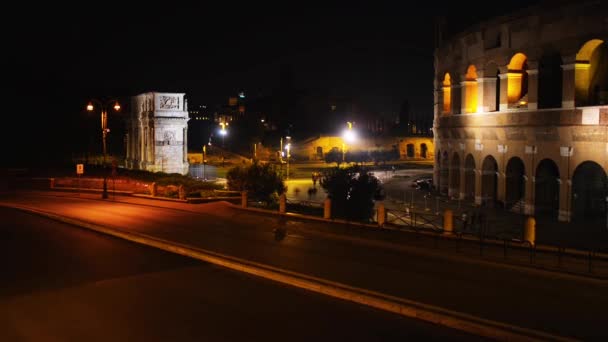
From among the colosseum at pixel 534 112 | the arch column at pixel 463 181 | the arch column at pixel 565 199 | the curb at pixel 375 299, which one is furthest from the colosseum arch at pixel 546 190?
the curb at pixel 375 299

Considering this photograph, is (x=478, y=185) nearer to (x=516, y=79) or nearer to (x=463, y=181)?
(x=463, y=181)

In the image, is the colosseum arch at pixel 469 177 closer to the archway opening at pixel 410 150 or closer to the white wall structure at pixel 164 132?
the white wall structure at pixel 164 132

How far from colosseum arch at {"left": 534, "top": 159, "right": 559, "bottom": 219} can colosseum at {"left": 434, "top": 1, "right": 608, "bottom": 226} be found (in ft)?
0.19

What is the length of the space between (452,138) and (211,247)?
28.7m

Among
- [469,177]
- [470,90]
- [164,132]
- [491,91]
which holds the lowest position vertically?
[469,177]

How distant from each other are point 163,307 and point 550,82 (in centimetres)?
2978

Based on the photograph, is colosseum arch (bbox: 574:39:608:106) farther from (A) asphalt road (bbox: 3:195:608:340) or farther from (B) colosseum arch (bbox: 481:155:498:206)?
(A) asphalt road (bbox: 3:195:608:340)

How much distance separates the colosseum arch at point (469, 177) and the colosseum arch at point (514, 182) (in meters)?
4.42

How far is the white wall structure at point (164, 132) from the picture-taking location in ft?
210

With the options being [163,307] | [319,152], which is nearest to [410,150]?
[319,152]

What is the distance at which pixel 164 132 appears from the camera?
64.5 meters

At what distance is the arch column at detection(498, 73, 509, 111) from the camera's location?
3772cm

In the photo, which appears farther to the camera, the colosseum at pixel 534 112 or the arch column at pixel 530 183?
the arch column at pixel 530 183

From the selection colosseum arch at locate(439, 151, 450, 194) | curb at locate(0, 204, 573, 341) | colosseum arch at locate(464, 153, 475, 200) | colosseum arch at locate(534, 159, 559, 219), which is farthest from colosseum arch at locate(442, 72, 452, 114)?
curb at locate(0, 204, 573, 341)
